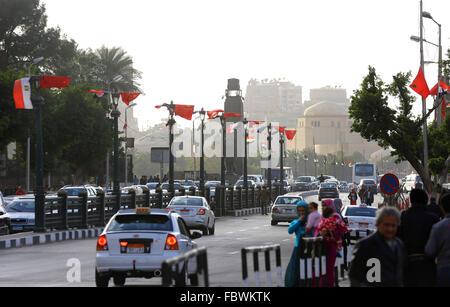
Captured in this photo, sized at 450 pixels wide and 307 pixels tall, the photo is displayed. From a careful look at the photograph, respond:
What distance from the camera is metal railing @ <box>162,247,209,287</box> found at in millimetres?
8531

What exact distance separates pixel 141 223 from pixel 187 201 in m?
19.9

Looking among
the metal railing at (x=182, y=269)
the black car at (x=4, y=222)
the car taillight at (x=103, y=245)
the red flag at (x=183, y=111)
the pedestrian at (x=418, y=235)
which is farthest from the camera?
the red flag at (x=183, y=111)

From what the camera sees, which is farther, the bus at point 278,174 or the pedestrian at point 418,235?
the bus at point 278,174

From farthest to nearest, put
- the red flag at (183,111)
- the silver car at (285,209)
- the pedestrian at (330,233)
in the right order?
the red flag at (183,111) → the silver car at (285,209) → the pedestrian at (330,233)

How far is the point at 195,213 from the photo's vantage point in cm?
3541

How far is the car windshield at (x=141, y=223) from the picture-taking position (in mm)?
16547

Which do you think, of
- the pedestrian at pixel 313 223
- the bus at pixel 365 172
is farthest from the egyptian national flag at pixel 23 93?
the bus at pixel 365 172

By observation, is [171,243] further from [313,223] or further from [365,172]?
[365,172]

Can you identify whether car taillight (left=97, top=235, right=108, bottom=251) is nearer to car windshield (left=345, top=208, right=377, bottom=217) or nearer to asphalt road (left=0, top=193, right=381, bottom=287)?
asphalt road (left=0, top=193, right=381, bottom=287)

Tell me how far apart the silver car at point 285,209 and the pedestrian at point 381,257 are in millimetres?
34894

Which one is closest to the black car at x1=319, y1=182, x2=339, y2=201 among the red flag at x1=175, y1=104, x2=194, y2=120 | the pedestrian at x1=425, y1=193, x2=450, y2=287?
the red flag at x1=175, y1=104, x2=194, y2=120

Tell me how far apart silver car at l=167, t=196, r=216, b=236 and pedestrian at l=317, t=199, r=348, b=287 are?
64.2 feet

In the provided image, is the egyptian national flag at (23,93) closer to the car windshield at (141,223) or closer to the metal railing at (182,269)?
the car windshield at (141,223)
